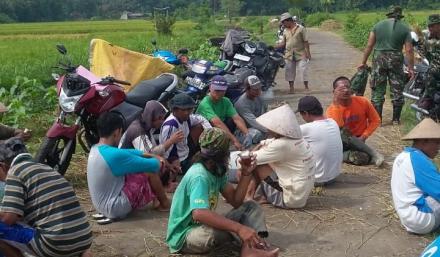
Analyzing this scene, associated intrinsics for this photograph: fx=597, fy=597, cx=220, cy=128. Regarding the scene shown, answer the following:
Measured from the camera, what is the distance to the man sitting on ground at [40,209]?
373 centimetres

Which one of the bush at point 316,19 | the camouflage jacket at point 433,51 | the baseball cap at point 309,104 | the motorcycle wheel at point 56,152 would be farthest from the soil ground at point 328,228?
the bush at point 316,19

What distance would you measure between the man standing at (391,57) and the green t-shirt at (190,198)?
533cm

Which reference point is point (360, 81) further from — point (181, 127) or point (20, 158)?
point (20, 158)

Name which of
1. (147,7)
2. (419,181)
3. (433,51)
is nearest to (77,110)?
(419,181)

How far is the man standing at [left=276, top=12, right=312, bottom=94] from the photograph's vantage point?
12.2 m

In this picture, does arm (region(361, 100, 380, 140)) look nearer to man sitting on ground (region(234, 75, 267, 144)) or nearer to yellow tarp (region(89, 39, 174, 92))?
man sitting on ground (region(234, 75, 267, 144))

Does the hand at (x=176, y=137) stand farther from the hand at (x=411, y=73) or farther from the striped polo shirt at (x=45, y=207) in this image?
the hand at (x=411, y=73)

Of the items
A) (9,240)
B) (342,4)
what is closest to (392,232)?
(9,240)

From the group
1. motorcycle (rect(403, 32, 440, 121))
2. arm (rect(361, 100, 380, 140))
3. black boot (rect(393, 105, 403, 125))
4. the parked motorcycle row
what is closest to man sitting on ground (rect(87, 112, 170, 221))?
the parked motorcycle row

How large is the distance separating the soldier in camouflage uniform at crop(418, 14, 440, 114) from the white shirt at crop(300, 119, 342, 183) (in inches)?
120

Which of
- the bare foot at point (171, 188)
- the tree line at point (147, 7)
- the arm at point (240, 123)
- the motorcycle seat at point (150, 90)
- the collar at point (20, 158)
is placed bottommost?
the tree line at point (147, 7)

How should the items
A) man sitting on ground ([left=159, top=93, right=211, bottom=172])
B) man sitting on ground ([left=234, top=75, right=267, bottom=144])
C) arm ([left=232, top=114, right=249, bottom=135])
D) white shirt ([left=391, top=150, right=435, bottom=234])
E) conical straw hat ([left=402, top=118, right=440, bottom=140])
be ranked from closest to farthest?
conical straw hat ([left=402, top=118, right=440, bottom=140]) < white shirt ([left=391, top=150, right=435, bottom=234]) < man sitting on ground ([left=159, top=93, right=211, bottom=172]) < arm ([left=232, top=114, right=249, bottom=135]) < man sitting on ground ([left=234, top=75, right=267, bottom=144])

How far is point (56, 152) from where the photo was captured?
20.6 ft

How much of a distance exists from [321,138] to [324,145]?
82mm
